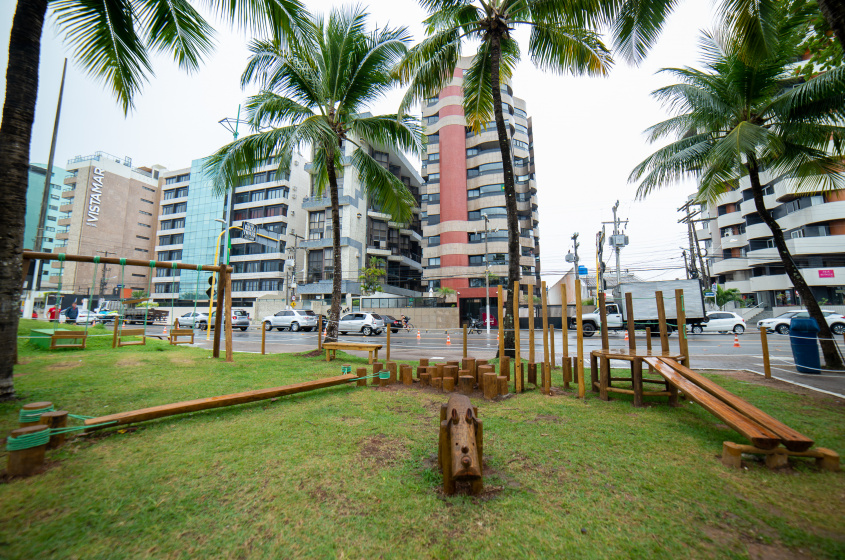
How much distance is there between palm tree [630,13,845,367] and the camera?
7957mm

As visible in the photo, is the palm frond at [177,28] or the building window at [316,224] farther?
the building window at [316,224]

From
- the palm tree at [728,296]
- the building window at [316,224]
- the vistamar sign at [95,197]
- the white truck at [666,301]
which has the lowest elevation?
the white truck at [666,301]

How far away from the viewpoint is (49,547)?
7.00 ft

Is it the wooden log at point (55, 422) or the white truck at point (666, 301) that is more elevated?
the white truck at point (666, 301)

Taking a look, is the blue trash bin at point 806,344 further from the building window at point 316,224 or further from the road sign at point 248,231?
the building window at point 316,224

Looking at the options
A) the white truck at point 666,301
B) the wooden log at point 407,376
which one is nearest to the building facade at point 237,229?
the white truck at point 666,301

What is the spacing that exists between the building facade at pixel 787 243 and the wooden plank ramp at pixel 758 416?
97.1 feet

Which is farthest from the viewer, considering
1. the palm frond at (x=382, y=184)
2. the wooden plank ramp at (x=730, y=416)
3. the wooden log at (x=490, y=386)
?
the palm frond at (x=382, y=184)

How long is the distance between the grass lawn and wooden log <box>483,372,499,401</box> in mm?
696

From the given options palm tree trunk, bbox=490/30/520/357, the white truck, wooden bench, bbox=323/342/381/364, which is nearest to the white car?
the white truck

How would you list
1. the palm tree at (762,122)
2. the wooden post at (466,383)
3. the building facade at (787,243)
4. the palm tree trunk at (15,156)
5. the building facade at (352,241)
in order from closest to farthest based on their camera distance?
the palm tree trunk at (15,156) < the wooden post at (466,383) < the palm tree at (762,122) < the building facade at (787,243) < the building facade at (352,241)

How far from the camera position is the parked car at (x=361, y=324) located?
970 inches

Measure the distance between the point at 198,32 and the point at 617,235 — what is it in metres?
33.5

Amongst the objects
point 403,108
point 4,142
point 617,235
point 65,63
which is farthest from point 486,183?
point 4,142
